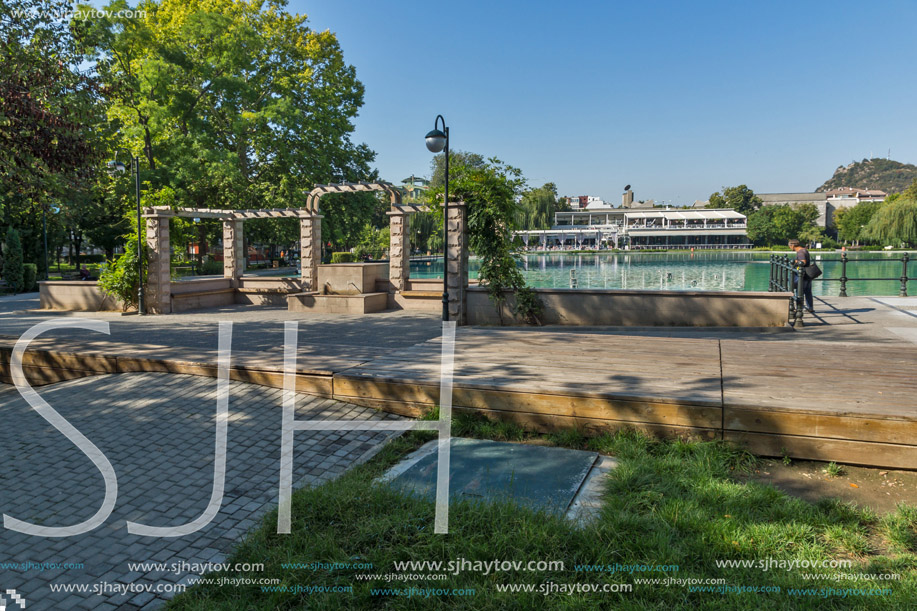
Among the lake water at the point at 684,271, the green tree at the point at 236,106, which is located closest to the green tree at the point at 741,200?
the lake water at the point at 684,271

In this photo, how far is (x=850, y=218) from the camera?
10619 cm

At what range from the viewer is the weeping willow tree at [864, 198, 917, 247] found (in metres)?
52.5

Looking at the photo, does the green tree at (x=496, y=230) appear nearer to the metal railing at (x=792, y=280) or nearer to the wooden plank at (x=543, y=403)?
the metal railing at (x=792, y=280)

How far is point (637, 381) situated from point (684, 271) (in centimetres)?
4243

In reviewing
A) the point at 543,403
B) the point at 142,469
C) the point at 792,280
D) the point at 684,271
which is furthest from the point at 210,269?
the point at 543,403

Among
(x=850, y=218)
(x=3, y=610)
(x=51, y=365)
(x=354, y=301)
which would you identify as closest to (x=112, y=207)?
(x=354, y=301)

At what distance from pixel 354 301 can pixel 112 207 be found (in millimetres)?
27083

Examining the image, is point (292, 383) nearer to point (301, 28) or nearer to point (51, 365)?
point (51, 365)

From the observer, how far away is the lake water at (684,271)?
93.8 ft

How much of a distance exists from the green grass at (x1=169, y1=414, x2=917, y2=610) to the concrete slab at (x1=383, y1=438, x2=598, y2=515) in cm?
23

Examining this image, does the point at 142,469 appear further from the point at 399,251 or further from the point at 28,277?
the point at 28,277

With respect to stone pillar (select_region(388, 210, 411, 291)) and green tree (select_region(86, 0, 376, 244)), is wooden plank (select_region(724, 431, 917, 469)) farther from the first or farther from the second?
green tree (select_region(86, 0, 376, 244))

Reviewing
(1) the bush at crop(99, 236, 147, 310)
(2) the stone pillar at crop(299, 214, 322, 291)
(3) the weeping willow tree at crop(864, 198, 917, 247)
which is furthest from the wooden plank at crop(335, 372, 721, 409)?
(3) the weeping willow tree at crop(864, 198, 917, 247)

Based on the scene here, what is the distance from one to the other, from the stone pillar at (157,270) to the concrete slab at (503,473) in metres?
14.3
